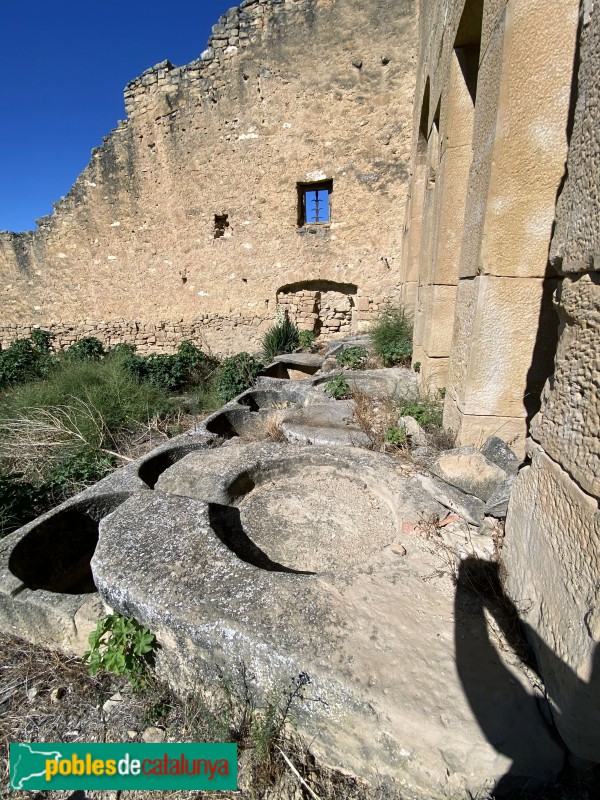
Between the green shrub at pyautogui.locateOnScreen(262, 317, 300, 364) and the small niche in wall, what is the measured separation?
251cm

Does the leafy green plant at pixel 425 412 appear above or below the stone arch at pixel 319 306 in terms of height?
below

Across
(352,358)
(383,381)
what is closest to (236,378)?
(352,358)

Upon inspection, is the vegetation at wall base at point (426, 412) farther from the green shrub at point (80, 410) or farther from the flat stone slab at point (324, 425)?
the green shrub at point (80, 410)

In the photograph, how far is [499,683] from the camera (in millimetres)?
1159

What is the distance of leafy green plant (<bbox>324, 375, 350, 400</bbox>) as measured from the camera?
12.6 ft

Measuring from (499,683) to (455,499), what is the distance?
2.69 feet

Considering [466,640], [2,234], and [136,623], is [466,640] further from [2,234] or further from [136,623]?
[2,234]

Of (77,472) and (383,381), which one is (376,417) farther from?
(77,472)

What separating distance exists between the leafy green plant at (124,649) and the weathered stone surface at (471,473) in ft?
4.92

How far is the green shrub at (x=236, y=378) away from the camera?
18.7ft

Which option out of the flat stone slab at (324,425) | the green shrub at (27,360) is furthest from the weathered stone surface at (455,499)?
the green shrub at (27,360)

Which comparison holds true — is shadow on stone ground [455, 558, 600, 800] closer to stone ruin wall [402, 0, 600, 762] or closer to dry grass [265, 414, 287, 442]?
stone ruin wall [402, 0, 600, 762]

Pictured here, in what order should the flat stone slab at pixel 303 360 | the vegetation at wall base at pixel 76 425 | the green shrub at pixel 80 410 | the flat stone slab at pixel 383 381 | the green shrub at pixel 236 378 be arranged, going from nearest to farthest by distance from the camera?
the vegetation at wall base at pixel 76 425
the flat stone slab at pixel 383 381
the green shrub at pixel 80 410
the green shrub at pixel 236 378
the flat stone slab at pixel 303 360

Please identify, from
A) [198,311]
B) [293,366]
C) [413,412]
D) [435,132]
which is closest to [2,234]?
[198,311]
